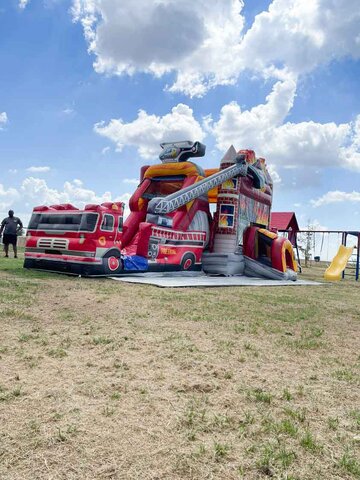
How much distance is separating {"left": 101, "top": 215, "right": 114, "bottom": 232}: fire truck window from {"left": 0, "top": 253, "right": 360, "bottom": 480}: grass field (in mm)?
4666

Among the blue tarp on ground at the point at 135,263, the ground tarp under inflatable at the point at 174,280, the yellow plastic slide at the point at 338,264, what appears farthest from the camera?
the yellow plastic slide at the point at 338,264

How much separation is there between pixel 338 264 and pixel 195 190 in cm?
857

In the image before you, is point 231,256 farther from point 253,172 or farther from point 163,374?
point 163,374

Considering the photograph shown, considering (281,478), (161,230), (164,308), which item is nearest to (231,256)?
(161,230)

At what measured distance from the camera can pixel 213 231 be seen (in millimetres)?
13852

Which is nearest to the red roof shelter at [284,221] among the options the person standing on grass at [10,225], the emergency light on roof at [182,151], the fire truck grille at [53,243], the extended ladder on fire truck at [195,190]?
the extended ladder on fire truck at [195,190]

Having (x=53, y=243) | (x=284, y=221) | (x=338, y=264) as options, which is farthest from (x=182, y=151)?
(x=284, y=221)

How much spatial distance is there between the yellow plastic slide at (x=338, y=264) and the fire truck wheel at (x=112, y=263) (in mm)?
9583

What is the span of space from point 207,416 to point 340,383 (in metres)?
1.24

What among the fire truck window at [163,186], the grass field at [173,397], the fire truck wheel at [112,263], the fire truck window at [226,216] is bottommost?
the grass field at [173,397]

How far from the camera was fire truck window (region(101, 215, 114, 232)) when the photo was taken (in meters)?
9.53

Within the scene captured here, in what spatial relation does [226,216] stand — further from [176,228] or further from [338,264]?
[338,264]

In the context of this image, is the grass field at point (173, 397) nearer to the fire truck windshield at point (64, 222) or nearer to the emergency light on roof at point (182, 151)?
the fire truck windshield at point (64, 222)

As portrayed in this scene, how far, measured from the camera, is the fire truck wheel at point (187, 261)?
12120 millimetres
